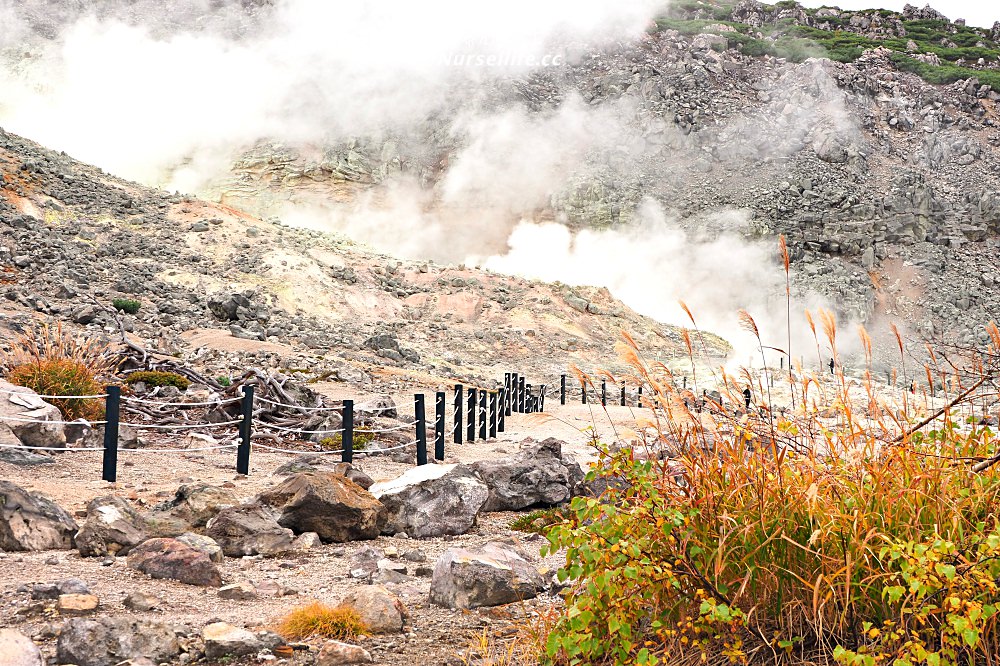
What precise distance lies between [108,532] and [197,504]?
2.87ft

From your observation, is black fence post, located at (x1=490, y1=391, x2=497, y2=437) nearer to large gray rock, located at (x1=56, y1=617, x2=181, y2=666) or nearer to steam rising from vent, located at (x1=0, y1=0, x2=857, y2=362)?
large gray rock, located at (x1=56, y1=617, x2=181, y2=666)

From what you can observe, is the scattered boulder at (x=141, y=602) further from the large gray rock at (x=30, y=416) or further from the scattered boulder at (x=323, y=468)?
A: the large gray rock at (x=30, y=416)

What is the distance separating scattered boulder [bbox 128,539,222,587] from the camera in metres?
4.78

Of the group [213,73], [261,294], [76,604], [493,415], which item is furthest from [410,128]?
[76,604]

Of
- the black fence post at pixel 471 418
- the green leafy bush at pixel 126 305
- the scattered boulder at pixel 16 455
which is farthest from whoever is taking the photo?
the green leafy bush at pixel 126 305

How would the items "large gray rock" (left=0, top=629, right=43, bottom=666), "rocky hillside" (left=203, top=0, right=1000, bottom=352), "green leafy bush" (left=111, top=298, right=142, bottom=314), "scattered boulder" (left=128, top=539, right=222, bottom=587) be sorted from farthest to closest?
"rocky hillside" (left=203, top=0, right=1000, bottom=352)
"green leafy bush" (left=111, top=298, right=142, bottom=314)
"scattered boulder" (left=128, top=539, right=222, bottom=587)
"large gray rock" (left=0, top=629, right=43, bottom=666)

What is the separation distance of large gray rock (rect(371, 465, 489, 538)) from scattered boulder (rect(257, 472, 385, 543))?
0.23 m

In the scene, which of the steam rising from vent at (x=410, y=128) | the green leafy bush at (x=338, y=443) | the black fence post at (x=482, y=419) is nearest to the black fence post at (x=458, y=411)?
the black fence post at (x=482, y=419)

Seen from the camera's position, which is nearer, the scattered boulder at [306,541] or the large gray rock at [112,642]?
the large gray rock at [112,642]

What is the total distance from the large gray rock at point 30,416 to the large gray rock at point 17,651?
218 inches

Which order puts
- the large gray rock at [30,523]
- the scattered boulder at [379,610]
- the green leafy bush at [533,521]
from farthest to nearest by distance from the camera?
the green leafy bush at [533,521]
the large gray rock at [30,523]
the scattered boulder at [379,610]

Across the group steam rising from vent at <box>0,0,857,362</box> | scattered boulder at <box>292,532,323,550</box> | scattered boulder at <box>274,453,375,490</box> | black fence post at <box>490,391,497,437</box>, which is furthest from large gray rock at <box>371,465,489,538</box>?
steam rising from vent at <box>0,0,857,362</box>

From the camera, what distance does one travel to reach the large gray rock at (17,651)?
3.14 meters

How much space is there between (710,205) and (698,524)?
62.9 metres
